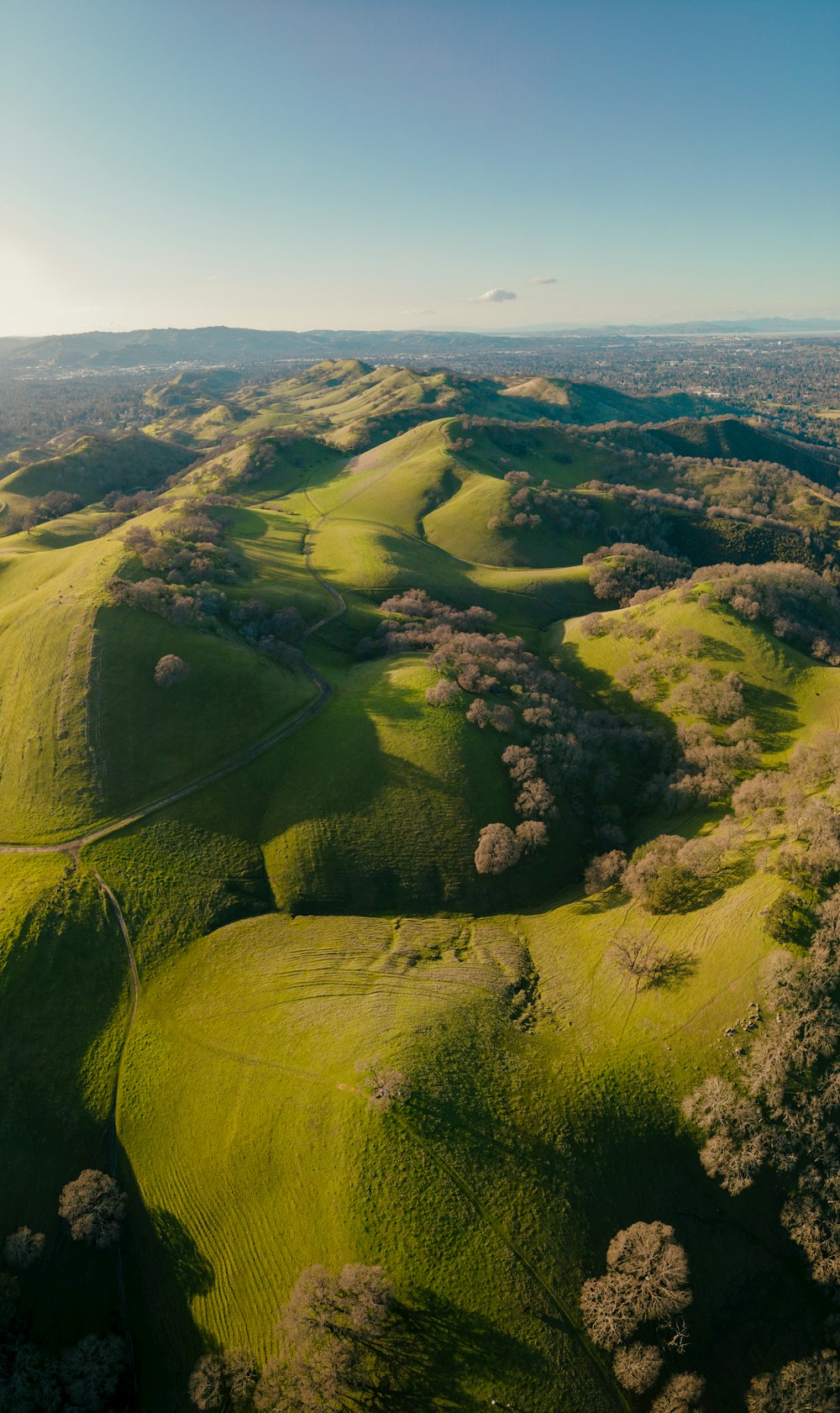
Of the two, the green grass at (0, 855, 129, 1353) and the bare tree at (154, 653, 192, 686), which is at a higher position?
the bare tree at (154, 653, 192, 686)

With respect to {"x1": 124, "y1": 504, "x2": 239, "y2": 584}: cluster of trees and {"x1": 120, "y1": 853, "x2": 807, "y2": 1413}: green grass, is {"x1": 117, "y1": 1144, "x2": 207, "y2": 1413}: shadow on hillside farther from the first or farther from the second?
{"x1": 124, "y1": 504, "x2": 239, "y2": 584}: cluster of trees

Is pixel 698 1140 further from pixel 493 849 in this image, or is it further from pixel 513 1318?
pixel 493 849

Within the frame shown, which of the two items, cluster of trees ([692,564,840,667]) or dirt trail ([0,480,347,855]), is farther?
cluster of trees ([692,564,840,667])

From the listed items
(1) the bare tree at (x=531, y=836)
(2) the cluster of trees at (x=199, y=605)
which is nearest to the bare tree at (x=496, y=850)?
(1) the bare tree at (x=531, y=836)

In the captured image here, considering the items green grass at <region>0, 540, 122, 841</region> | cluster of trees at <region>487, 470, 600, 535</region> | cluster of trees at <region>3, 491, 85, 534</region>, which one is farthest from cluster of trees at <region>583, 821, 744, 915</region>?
cluster of trees at <region>3, 491, 85, 534</region>

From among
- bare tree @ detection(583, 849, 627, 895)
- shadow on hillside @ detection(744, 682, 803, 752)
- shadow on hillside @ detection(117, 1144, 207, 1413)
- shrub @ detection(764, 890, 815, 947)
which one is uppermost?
shadow on hillside @ detection(744, 682, 803, 752)

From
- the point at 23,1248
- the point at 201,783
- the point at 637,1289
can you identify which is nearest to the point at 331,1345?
the point at 637,1289

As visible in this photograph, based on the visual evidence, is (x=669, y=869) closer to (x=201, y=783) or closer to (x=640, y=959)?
(x=640, y=959)

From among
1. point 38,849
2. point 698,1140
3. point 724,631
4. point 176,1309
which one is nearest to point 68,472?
point 38,849
